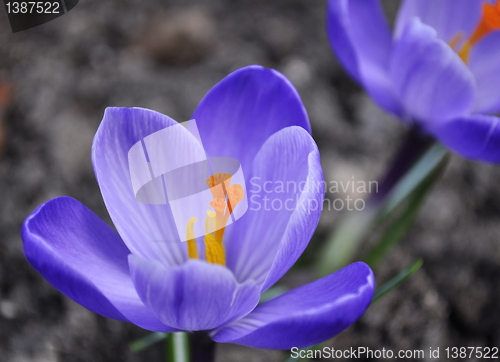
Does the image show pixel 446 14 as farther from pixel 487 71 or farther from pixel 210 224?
pixel 210 224

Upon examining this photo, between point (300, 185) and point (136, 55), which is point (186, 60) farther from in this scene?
point (300, 185)

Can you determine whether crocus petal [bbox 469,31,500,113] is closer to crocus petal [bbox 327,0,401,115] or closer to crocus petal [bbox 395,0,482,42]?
crocus petal [bbox 395,0,482,42]

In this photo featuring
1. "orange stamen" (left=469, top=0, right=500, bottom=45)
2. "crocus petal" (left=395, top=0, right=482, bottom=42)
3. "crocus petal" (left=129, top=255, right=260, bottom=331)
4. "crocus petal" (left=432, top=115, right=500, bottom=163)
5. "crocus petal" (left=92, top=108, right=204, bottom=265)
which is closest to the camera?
"crocus petal" (left=129, top=255, right=260, bottom=331)

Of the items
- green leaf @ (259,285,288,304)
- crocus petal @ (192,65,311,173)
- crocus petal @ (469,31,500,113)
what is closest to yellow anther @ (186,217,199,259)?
crocus petal @ (192,65,311,173)

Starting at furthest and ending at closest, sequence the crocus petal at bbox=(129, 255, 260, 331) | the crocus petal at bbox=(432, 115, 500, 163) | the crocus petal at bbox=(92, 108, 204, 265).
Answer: the crocus petal at bbox=(432, 115, 500, 163), the crocus petal at bbox=(92, 108, 204, 265), the crocus petal at bbox=(129, 255, 260, 331)

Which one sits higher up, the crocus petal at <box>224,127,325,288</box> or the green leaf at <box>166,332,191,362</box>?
the crocus petal at <box>224,127,325,288</box>

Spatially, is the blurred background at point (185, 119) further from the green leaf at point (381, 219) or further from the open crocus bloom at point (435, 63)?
the open crocus bloom at point (435, 63)

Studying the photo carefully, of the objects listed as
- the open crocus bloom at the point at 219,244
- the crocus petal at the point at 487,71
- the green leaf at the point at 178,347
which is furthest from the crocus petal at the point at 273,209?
the crocus petal at the point at 487,71
